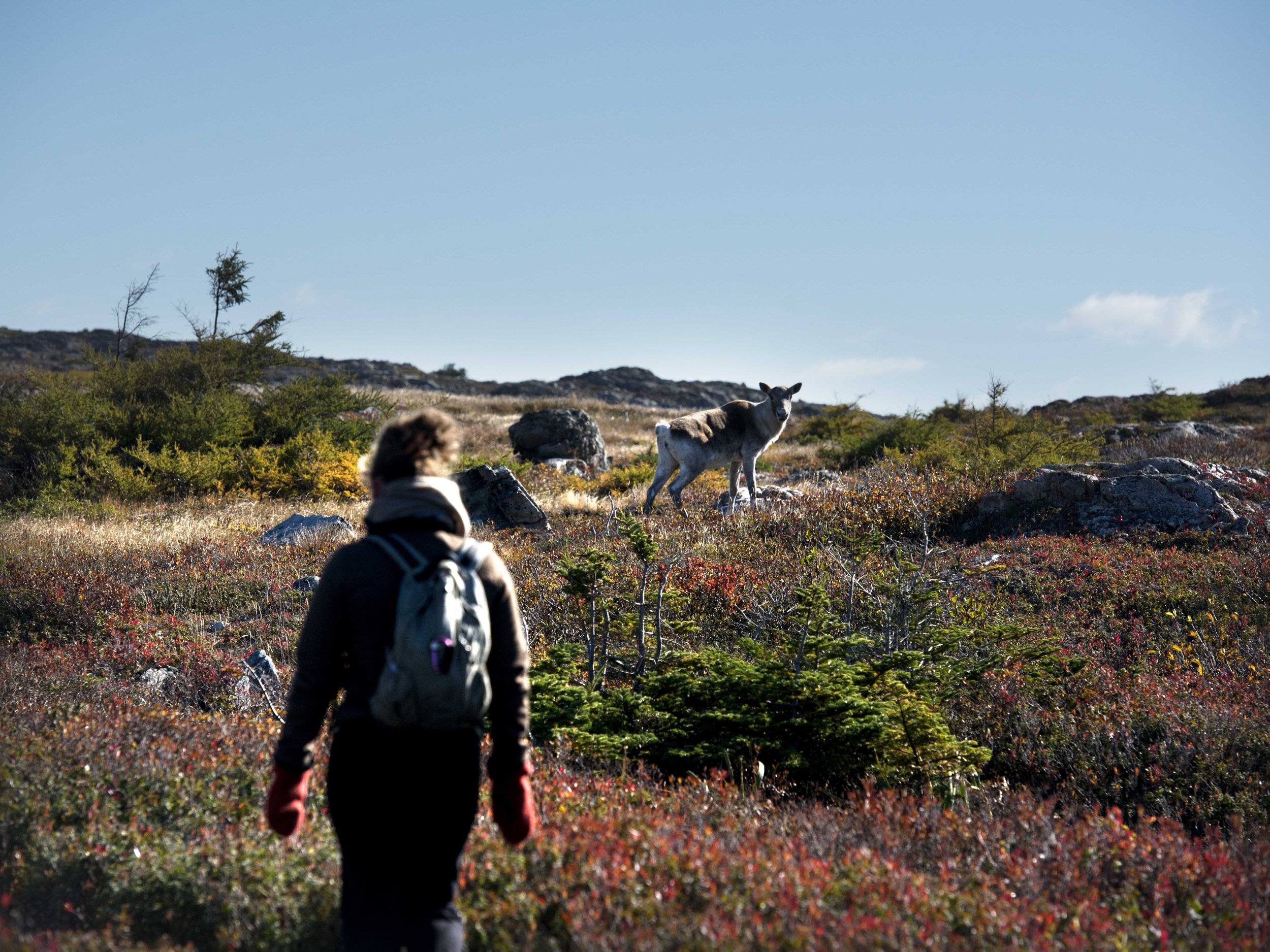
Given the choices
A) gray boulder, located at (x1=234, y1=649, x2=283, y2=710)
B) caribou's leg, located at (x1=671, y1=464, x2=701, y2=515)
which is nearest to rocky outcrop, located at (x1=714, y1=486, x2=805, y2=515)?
caribou's leg, located at (x1=671, y1=464, x2=701, y2=515)

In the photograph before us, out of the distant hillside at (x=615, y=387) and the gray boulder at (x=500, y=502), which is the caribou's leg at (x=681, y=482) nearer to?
the gray boulder at (x=500, y=502)

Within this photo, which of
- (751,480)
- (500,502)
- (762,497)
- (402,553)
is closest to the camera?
(402,553)

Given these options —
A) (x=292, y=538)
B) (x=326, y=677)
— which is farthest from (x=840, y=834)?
(x=292, y=538)

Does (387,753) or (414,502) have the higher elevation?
(414,502)

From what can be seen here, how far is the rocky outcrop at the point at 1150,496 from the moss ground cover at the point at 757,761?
86 centimetres

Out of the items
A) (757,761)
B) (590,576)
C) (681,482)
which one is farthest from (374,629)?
(681,482)

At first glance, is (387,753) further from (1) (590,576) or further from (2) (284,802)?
(1) (590,576)

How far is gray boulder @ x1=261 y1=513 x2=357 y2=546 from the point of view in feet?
37.0

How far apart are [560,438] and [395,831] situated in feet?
69.7

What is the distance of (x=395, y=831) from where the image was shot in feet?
7.77

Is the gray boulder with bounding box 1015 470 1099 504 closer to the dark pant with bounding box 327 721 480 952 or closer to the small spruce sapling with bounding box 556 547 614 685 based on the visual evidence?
the small spruce sapling with bounding box 556 547 614 685

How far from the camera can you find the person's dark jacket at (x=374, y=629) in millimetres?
2391

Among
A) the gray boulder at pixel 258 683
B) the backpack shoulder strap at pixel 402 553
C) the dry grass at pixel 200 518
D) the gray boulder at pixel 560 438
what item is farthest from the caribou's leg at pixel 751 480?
the backpack shoulder strap at pixel 402 553

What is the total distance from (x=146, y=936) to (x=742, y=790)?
2896 mm
